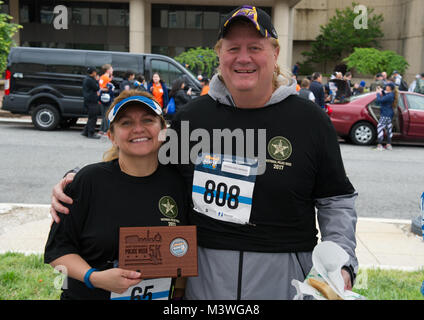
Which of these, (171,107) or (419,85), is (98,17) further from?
(171,107)

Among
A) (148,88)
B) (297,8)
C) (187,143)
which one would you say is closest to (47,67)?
(148,88)

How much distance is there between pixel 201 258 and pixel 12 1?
3569cm

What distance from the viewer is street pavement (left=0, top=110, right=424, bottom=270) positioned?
5.15 m

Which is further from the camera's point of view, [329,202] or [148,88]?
[148,88]

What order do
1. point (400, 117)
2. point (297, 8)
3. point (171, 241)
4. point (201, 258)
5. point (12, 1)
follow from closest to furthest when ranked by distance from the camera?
point (171, 241) < point (201, 258) < point (400, 117) < point (12, 1) < point (297, 8)

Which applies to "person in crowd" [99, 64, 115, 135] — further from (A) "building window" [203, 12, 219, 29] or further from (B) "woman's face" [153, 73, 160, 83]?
(A) "building window" [203, 12, 219, 29]

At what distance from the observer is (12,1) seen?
33.1 meters

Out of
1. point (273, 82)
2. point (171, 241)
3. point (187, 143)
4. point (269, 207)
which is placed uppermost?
point (273, 82)

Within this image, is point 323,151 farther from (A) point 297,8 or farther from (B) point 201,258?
(A) point 297,8

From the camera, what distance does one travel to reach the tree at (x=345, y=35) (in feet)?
121

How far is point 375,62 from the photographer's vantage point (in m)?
33.2

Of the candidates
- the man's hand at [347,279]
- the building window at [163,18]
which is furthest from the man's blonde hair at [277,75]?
the building window at [163,18]

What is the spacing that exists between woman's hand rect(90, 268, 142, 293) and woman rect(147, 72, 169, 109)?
11.8 metres

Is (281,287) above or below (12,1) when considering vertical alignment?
below
